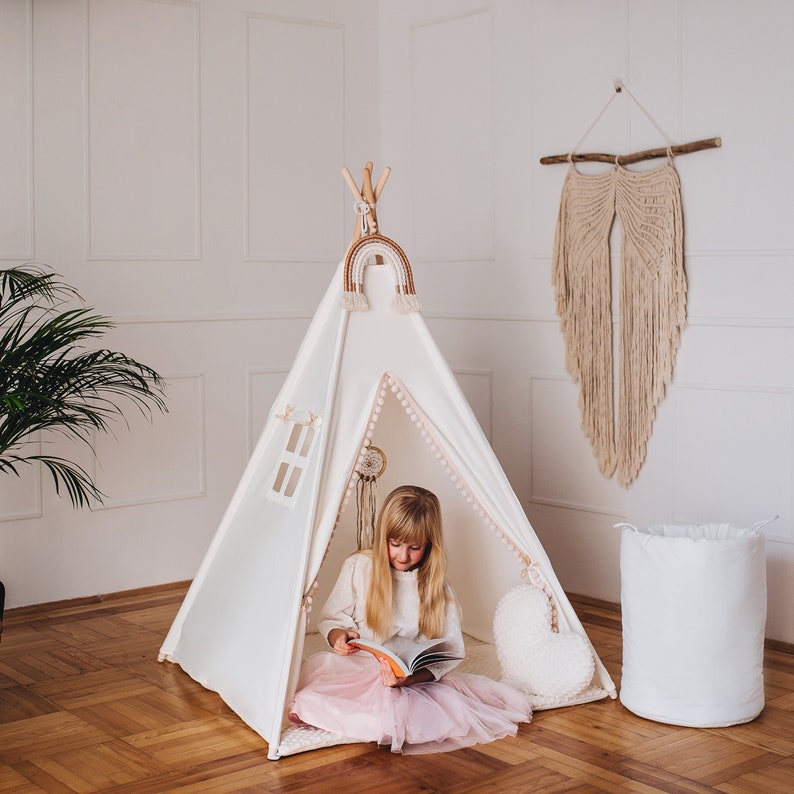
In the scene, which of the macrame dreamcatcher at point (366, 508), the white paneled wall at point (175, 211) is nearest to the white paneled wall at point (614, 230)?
the white paneled wall at point (175, 211)

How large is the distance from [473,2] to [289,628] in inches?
101

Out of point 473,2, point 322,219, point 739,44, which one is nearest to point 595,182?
point 739,44

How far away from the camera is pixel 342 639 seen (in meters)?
2.85

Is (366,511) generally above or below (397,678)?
above

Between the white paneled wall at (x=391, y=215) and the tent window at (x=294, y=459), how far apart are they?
1110 millimetres

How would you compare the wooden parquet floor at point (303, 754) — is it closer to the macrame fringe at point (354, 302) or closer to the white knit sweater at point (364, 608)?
the white knit sweater at point (364, 608)

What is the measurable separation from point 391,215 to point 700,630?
2399 millimetres

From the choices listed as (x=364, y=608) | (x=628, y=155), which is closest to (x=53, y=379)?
(x=364, y=608)

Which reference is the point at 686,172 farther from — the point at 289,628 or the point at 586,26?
the point at 289,628

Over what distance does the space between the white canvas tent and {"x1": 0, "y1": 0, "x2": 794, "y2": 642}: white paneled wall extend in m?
0.79

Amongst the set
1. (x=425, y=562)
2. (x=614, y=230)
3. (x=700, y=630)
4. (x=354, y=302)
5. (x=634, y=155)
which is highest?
(x=634, y=155)

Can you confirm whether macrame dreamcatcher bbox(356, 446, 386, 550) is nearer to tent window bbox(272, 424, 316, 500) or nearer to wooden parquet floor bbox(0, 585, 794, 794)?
tent window bbox(272, 424, 316, 500)

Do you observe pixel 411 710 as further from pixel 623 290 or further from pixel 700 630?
pixel 623 290

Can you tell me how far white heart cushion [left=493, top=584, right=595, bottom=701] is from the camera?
9.42ft
